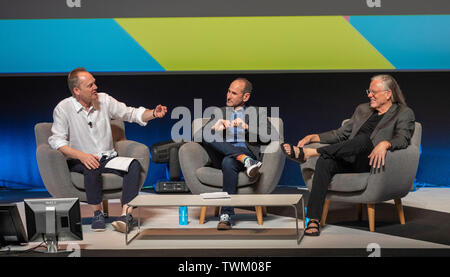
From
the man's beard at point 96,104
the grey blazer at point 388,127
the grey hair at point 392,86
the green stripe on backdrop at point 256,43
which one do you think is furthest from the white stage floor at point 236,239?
the green stripe on backdrop at point 256,43

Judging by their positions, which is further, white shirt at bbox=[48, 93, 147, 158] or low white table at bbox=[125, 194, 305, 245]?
white shirt at bbox=[48, 93, 147, 158]

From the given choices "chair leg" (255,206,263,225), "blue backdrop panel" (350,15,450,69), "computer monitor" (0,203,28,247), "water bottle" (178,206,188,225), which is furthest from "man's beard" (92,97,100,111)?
"blue backdrop panel" (350,15,450,69)

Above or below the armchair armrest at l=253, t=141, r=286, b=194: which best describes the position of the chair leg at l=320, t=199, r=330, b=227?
below

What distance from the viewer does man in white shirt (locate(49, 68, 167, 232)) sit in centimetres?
427

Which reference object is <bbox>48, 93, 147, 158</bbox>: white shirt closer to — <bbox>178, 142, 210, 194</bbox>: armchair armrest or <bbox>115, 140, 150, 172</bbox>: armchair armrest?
<bbox>115, 140, 150, 172</bbox>: armchair armrest

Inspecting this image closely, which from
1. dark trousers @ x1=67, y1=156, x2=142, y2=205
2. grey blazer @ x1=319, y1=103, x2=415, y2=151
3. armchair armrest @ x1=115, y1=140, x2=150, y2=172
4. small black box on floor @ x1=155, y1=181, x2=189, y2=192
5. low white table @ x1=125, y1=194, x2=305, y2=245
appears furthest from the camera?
small black box on floor @ x1=155, y1=181, x2=189, y2=192

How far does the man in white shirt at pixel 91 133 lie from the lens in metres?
4.27

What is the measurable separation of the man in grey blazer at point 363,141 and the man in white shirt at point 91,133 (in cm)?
127

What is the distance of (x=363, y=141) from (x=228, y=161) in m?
0.99

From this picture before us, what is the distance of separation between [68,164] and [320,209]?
1.93 metres

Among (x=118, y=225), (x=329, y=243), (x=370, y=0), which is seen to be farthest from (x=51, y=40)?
(x=329, y=243)

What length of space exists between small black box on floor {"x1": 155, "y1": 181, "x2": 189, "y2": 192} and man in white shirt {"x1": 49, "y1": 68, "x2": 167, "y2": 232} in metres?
1.35

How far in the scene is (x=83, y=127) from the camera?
14.9 feet

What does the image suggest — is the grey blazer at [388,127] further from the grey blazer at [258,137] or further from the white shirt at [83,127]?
the white shirt at [83,127]
